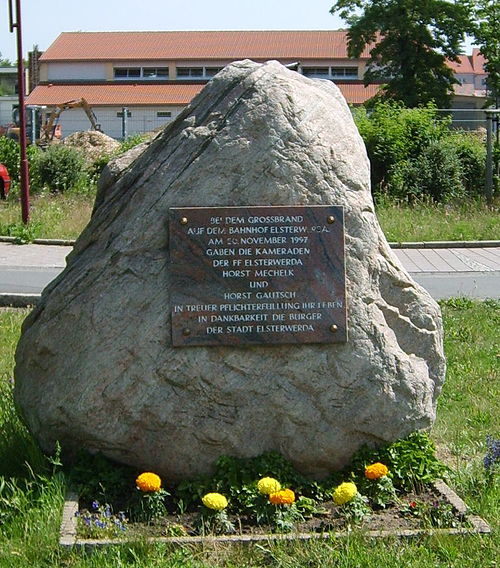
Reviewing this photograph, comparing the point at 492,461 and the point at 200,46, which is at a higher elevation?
the point at 200,46

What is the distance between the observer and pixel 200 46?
64.4 meters

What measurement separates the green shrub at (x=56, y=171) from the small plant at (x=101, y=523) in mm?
18438

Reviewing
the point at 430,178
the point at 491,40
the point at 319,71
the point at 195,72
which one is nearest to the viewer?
the point at 430,178

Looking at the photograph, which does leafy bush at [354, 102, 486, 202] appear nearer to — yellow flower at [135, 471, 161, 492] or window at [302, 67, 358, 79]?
yellow flower at [135, 471, 161, 492]

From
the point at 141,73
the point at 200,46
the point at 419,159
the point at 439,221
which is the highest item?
the point at 200,46

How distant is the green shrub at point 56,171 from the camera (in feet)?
74.0

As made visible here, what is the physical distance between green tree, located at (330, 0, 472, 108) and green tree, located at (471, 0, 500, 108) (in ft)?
3.85

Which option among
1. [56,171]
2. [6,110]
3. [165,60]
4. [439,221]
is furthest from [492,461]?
[165,60]

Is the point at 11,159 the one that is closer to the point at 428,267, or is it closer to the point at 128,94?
the point at 428,267

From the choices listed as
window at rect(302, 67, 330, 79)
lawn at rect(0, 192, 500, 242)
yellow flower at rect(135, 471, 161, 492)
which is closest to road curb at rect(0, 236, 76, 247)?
lawn at rect(0, 192, 500, 242)

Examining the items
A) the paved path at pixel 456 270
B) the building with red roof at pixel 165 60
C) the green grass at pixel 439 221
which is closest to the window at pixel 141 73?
the building with red roof at pixel 165 60

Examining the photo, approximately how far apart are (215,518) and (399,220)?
14.1 m

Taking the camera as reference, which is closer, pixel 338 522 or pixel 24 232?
pixel 338 522

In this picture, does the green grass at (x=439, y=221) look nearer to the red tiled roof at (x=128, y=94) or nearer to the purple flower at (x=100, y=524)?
the purple flower at (x=100, y=524)
